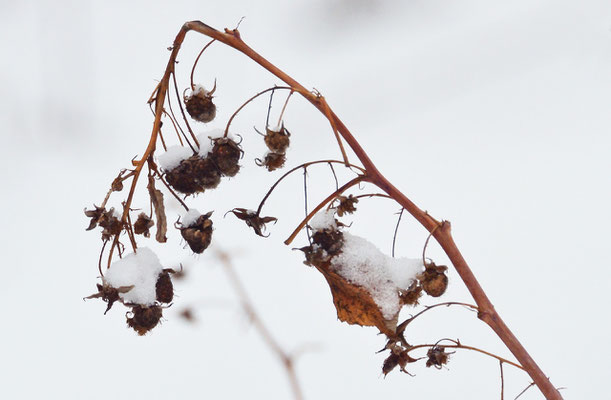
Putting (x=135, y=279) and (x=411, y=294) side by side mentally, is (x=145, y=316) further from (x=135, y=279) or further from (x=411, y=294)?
(x=411, y=294)

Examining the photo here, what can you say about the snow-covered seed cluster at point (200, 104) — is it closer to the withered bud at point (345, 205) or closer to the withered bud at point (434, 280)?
the withered bud at point (345, 205)

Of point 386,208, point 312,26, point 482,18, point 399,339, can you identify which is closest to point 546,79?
A: point 482,18

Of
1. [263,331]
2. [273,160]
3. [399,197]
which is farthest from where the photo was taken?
[263,331]

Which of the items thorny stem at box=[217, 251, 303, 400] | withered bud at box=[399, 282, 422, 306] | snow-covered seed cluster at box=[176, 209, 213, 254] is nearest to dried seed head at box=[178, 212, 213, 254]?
snow-covered seed cluster at box=[176, 209, 213, 254]

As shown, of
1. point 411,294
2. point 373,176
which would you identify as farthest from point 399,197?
point 411,294

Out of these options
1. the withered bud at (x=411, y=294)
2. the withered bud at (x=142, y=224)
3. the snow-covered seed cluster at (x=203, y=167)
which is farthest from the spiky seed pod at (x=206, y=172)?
the withered bud at (x=411, y=294)
